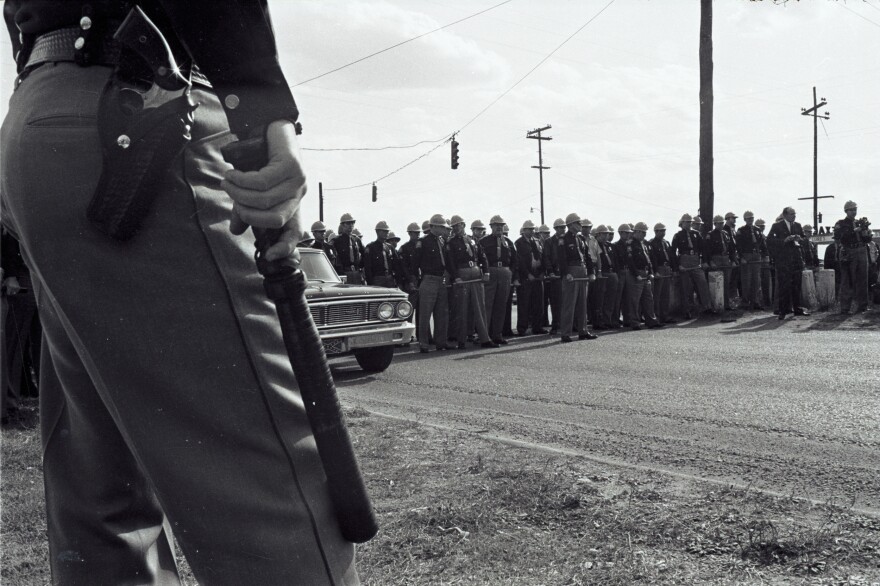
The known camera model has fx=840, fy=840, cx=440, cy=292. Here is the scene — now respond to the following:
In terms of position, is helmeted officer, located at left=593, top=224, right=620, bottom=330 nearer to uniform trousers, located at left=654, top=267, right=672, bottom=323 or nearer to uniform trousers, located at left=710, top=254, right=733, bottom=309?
uniform trousers, located at left=654, top=267, right=672, bottom=323

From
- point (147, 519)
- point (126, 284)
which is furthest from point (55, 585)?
point (126, 284)

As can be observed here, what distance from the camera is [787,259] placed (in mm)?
16922

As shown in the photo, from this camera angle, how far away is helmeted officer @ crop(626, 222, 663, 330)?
17.0 meters

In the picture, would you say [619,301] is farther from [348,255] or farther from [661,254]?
[348,255]

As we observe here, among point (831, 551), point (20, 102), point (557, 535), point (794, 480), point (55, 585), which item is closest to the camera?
point (20, 102)

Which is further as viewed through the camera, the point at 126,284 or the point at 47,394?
the point at 47,394

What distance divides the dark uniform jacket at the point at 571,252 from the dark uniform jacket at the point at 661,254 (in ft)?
11.6

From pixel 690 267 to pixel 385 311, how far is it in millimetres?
9776

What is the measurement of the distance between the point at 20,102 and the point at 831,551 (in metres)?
2.67

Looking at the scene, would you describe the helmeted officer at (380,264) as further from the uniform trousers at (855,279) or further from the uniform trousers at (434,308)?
the uniform trousers at (855,279)

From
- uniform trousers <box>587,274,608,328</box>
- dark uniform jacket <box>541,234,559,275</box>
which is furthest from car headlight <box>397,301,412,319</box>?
uniform trousers <box>587,274,608,328</box>

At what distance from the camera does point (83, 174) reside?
1.35 metres

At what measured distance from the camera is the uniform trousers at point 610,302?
→ 678 inches

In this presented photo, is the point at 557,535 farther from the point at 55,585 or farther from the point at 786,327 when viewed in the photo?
the point at 786,327
